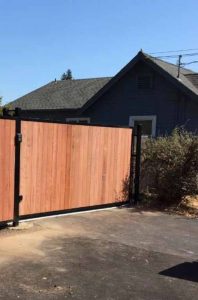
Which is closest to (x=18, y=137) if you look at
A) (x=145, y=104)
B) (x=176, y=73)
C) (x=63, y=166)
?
(x=63, y=166)

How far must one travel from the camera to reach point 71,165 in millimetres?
9117

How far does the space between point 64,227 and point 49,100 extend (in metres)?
17.8

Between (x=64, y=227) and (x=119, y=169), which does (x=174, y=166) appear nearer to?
(x=119, y=169)

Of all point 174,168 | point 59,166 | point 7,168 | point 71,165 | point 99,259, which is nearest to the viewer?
point 99,259

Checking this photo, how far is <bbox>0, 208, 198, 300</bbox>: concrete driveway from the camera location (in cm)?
510

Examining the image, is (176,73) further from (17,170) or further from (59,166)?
(17,170)

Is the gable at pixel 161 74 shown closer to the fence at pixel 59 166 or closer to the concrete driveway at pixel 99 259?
the fence at pixel 59 166

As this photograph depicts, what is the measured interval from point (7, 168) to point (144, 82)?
1300 centimetres

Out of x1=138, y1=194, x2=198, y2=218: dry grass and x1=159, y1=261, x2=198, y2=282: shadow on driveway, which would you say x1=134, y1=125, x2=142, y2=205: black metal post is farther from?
x1=159, y1=261, x2=198, y2=282: shadow on driveway

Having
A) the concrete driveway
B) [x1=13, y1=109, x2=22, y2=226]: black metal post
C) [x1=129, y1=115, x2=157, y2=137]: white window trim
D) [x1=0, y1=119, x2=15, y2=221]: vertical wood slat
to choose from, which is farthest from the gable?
[x1=0, y1=119, x2=15, y2=221]: vertical wood slat

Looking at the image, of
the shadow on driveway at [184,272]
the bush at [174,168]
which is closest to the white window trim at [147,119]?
the bush at [174,168]

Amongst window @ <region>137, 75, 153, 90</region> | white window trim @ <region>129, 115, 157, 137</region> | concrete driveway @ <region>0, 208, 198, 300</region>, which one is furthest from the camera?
window @ <region>137, 75, 153, 90</region>

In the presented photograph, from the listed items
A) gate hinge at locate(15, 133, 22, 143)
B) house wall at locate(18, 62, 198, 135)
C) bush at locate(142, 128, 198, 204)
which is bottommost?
bush at locate(142, 128, 198, 204)

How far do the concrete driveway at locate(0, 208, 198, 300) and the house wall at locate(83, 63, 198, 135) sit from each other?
32.8ft
